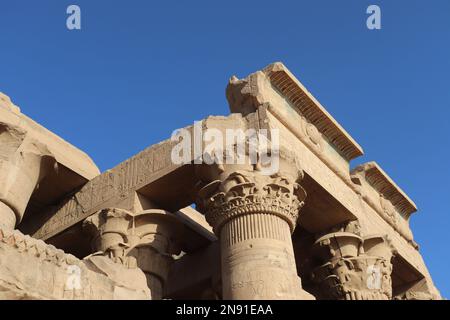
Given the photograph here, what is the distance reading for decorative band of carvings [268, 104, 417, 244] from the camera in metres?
11.3

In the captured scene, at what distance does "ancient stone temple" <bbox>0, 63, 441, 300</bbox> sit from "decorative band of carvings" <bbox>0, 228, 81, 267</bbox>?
0.03m

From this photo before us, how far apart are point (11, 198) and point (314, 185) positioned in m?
5.50

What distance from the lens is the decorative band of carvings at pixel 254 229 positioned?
359 inches

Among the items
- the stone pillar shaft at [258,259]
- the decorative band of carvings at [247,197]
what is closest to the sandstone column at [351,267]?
the decorative band of carvings at [247,197]

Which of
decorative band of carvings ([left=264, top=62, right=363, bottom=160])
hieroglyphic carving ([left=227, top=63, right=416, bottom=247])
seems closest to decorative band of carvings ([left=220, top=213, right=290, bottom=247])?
hieroglyphic carving ([left=227, top=63, right=416, bottom=247])

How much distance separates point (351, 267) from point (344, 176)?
A: 1966 millimetres

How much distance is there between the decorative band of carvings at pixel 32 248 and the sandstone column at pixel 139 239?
9.84ft

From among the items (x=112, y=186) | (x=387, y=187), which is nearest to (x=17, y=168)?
(x=112, y=186)

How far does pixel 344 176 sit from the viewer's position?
1271cm

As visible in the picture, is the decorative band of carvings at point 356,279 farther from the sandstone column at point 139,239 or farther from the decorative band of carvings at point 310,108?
the sandstone column at point 139,239

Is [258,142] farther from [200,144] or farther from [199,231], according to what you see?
[199,231]

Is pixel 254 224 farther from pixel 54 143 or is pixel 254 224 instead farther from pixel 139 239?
pixel 54 143

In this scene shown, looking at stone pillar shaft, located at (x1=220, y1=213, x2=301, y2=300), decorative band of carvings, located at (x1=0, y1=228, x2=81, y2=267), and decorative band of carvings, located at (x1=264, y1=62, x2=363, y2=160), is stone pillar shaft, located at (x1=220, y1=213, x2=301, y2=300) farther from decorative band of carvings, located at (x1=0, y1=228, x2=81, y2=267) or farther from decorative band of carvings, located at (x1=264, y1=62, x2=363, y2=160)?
decorative band of carvings, located at (x1=264, y1=62, x2=363, y2=160)
